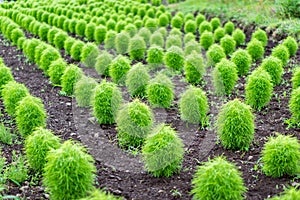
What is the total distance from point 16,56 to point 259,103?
20.9ft

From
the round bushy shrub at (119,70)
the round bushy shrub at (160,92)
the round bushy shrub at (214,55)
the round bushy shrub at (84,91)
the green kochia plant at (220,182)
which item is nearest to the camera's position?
the green kochia plant at (220,182)

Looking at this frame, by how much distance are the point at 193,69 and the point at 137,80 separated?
1.24 m

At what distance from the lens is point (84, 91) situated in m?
7.15

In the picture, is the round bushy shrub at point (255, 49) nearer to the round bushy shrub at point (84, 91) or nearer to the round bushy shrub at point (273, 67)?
the round bushy shrub at point (273, 67)

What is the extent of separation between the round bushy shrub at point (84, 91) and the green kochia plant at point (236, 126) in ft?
7.84

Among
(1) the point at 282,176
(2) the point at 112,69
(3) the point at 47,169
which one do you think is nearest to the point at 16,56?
(2) the point at 112,69

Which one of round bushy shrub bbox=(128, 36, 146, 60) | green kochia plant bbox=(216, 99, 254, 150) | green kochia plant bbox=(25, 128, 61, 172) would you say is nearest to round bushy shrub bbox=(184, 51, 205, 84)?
round bushy shrub bbox=(128, 36, 146, 60)

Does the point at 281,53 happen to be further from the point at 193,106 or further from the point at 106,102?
the point at 106,102

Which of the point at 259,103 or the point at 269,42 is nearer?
the point at 259,103

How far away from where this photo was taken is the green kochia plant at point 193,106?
6.34m

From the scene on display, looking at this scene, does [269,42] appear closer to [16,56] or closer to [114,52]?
[114,52]

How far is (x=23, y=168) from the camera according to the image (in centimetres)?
510

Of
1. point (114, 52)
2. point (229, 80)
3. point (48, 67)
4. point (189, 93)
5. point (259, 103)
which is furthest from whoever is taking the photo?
point (114, 52)

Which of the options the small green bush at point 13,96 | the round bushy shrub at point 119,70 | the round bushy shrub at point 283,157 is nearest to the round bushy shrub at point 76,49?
the round bushy shrub at point 119,70
